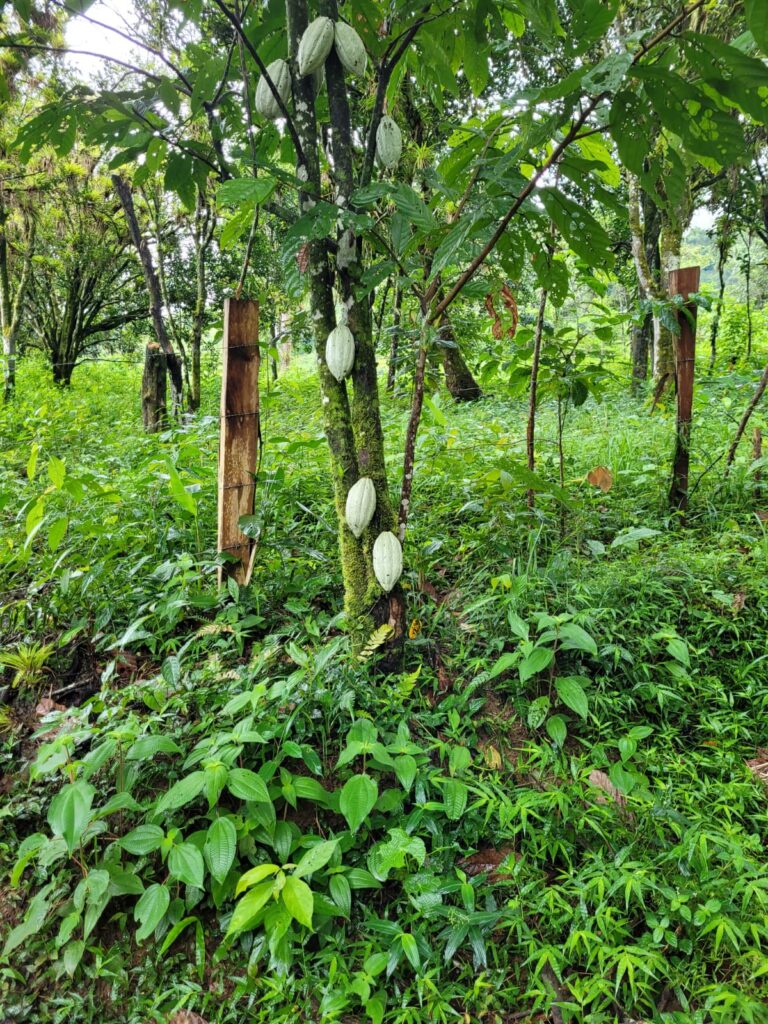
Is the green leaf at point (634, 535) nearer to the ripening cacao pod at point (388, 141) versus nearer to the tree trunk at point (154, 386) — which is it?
the ripening cacao pod at point (388, 141)

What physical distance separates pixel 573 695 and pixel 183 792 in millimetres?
852

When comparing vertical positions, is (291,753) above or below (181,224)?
below

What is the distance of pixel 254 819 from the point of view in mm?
1146

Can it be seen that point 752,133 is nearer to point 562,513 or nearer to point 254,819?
point 562,513

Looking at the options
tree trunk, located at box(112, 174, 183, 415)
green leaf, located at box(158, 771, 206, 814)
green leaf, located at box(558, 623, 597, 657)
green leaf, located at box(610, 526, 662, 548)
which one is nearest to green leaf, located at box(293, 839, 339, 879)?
green leaf, located at box(158, 771, 206, 814)

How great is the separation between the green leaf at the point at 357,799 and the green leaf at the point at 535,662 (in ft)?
1.38

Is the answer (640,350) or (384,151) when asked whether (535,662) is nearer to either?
(384,151)

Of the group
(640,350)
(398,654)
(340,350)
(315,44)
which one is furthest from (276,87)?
(640,350)

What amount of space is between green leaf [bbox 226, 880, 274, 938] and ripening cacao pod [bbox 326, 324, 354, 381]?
1.09m

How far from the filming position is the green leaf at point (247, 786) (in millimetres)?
1065

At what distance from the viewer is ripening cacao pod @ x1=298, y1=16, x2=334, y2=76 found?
4.11ft

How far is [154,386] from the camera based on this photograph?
14.5ft

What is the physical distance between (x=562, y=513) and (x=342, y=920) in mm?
1492

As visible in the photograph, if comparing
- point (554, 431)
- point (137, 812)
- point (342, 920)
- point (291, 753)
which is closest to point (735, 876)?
point (342, 920)
